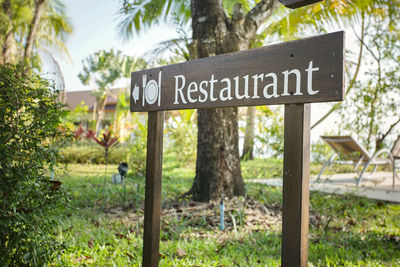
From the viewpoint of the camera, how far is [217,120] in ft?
15.1

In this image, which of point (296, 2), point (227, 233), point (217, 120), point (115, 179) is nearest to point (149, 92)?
point (296, 2)

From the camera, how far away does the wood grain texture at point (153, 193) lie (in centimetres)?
220

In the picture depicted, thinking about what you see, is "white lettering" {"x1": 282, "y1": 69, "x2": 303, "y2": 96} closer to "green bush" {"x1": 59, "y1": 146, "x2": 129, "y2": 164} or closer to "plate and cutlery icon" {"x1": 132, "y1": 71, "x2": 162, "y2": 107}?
"plate and cutlery icon" {"x1": 132, "y1": 71, "x2": 162, "y2": 107}

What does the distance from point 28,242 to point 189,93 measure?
1.35 meters

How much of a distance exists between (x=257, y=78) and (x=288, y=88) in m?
0.18

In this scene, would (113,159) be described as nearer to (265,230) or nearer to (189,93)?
(265,230)

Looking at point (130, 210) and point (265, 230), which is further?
point (130, 210)

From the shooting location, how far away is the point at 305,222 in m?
1.57

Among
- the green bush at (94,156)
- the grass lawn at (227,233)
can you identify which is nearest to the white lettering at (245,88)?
the grass lawn at (227,233)

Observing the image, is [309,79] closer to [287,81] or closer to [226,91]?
[287,81]

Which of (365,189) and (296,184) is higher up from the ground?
(296,184)

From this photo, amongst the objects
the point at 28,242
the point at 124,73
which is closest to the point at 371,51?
the point at 28,242

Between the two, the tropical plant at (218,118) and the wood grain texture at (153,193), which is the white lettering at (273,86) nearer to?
the wood grain texture at (153,193)

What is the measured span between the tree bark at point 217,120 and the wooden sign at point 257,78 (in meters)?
2.41
